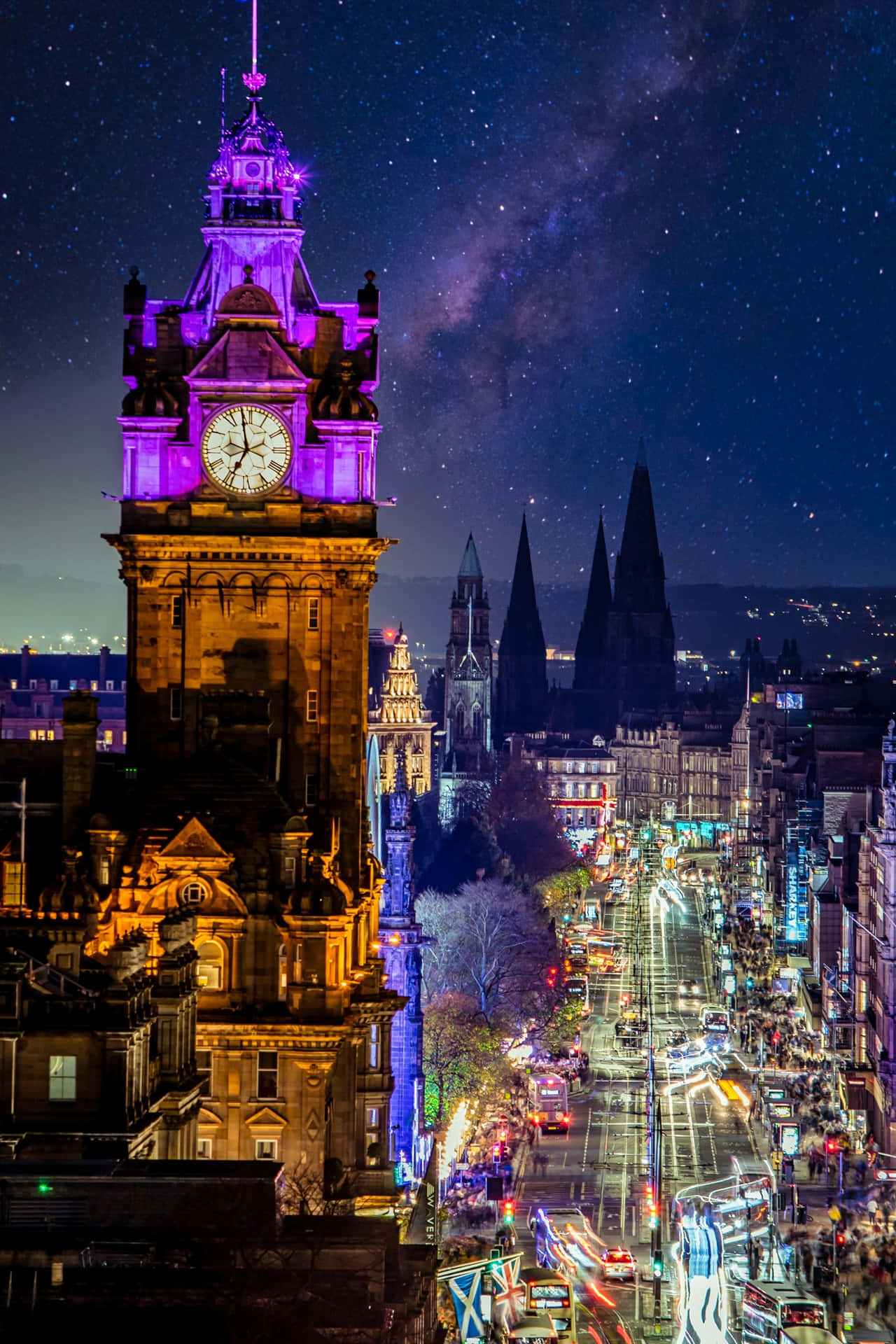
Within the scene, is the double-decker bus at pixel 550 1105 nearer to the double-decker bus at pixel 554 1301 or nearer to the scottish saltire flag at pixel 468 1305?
the double-decker bus at pixel 554 1301

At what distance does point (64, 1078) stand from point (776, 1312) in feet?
72.5

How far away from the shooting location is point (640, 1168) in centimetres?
9938

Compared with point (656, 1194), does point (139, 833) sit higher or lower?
higher

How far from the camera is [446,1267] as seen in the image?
6950 cm

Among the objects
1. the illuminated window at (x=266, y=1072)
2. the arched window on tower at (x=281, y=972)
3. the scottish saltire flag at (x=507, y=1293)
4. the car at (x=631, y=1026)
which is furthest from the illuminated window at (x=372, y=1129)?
the car at (x=631, y=1026)

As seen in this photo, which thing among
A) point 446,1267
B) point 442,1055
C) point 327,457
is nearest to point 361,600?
point 327,457

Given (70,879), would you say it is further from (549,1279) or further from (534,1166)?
(534,1166)

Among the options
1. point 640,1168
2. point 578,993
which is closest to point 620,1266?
point 640,1168

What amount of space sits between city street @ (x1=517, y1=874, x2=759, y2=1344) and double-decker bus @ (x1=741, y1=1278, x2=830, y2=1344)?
100 centimetres

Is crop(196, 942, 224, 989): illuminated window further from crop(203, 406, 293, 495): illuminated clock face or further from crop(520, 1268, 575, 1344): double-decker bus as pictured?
crop(203, 406, 293, 495): illuminated clock face

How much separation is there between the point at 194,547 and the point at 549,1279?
2201cm

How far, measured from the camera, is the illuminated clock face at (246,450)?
230ft

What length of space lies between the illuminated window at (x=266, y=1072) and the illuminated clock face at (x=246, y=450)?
1573cm

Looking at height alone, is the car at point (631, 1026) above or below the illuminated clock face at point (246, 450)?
below
